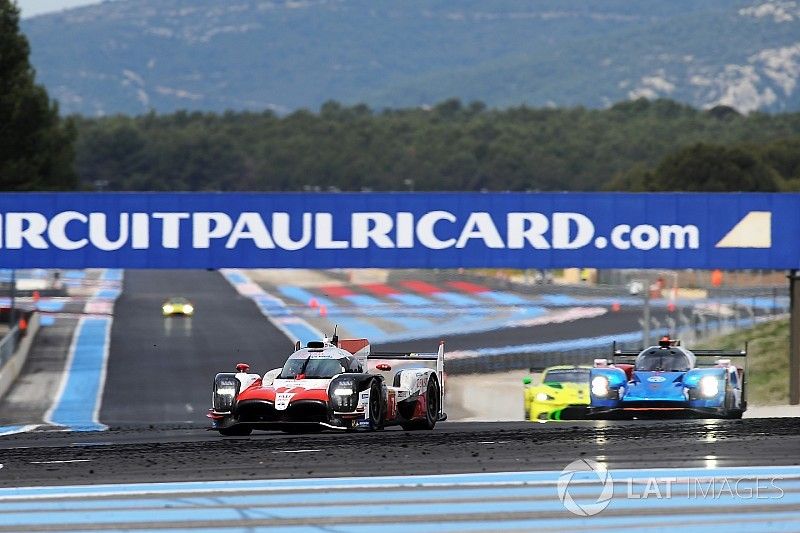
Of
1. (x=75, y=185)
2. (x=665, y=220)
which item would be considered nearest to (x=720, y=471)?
(x=665, y=220)

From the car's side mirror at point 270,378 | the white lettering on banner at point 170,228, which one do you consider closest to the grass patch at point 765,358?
the white lettering on banner at point 170,228

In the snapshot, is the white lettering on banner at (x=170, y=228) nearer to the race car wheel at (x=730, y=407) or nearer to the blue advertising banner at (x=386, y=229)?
the blue advertising banner at (x=386, y=229)

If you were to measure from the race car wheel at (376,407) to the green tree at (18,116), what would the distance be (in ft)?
230

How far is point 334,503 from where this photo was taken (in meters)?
15.1

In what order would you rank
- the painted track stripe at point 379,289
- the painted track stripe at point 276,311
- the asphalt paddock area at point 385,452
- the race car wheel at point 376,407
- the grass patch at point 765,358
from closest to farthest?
the asphalt paddock area at point 385,452 → the race car wheel at point 376,407 → the grass patch at point 765,358 → the painted track stripe at point 276,311 → the painted track stripe at point 379,289

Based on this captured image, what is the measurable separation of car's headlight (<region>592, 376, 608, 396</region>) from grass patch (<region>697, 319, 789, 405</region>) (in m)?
18.6

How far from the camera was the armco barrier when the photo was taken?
5056 cm

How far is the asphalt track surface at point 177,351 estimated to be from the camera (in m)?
48.5

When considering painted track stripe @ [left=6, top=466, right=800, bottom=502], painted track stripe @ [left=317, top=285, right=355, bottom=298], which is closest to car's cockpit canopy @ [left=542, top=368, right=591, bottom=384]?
painted track stripe @ [left=6, top=466, right=800, bottom=502]

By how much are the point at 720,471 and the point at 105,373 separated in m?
43.9

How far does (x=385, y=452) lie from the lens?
19656 mm

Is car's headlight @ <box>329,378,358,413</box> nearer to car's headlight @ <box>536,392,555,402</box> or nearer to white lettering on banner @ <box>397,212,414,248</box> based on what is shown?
car's headlight @ <box>536,392,555,402</box>
